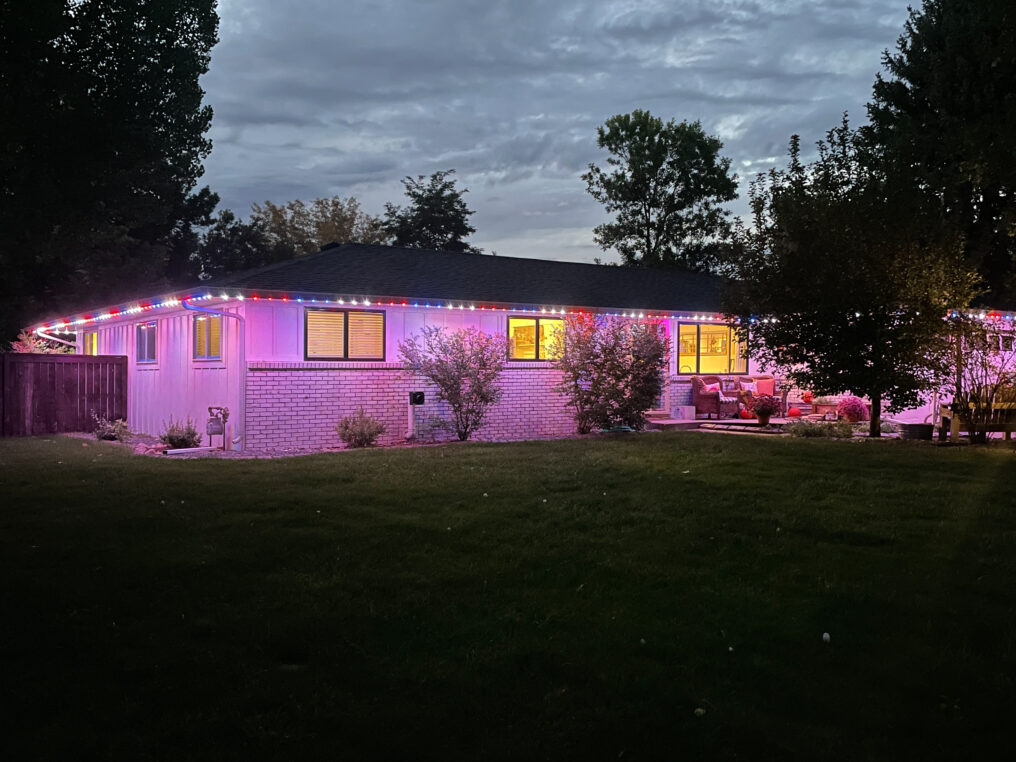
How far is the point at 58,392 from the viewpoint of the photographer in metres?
18.3

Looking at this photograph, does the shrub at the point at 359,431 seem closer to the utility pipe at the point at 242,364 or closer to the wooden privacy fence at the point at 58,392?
the utility pipe at the point at 242,364

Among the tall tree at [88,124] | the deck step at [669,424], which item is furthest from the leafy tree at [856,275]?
the tall tree at [88,124]

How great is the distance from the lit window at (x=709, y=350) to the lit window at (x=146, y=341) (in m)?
12.8

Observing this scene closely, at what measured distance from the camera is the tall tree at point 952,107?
2183 centimetres

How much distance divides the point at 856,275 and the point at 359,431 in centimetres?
884

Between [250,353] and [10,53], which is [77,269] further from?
[250,353]

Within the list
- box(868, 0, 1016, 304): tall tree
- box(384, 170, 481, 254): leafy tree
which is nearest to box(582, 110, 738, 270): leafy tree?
box(384, 170, 481, 254): leafy tree

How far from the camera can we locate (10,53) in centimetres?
1686

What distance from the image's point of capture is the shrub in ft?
48.8

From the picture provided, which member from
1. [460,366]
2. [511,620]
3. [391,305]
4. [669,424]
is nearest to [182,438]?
[391,305]

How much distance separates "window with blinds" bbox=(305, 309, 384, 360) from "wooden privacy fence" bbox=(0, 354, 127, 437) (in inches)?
264

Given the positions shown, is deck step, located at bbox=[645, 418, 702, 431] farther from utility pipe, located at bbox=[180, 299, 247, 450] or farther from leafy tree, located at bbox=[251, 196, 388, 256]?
leafy tree, located at bbox=[251, 196, 388, 256]

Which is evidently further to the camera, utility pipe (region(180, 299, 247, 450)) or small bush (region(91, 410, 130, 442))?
small bush (region(91, 410, 130, 442))

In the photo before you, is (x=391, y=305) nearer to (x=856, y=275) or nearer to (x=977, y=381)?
(x=856, y=275)
